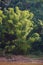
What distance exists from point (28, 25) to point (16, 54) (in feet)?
6.33

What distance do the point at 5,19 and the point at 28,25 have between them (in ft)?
4.44

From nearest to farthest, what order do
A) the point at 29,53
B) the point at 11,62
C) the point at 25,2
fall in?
Answer: 1. the point at 11,62
2. the point at 29,53
3. the point at 25,2

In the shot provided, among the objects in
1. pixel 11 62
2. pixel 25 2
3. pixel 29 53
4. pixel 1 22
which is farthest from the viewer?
pixel 25 2

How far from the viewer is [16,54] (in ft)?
47.1

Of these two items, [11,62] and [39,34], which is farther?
[39,34]

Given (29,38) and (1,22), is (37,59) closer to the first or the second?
(29,38)

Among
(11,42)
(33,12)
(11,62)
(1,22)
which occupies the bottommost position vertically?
(11,62)

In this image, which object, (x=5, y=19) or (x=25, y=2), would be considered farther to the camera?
(x=25, y=2)

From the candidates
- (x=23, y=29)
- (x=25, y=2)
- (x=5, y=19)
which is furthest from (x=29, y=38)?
(x=25, y=2)

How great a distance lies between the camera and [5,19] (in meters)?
13.9

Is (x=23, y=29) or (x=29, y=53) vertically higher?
(x=23, y=29)

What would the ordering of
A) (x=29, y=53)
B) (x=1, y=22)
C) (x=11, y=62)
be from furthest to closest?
(x=29, y=53), (x=1, y=22), (x=11, y=62)

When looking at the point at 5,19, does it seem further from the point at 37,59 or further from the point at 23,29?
the point at 37,59

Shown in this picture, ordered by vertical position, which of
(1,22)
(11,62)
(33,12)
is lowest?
(11,62)
